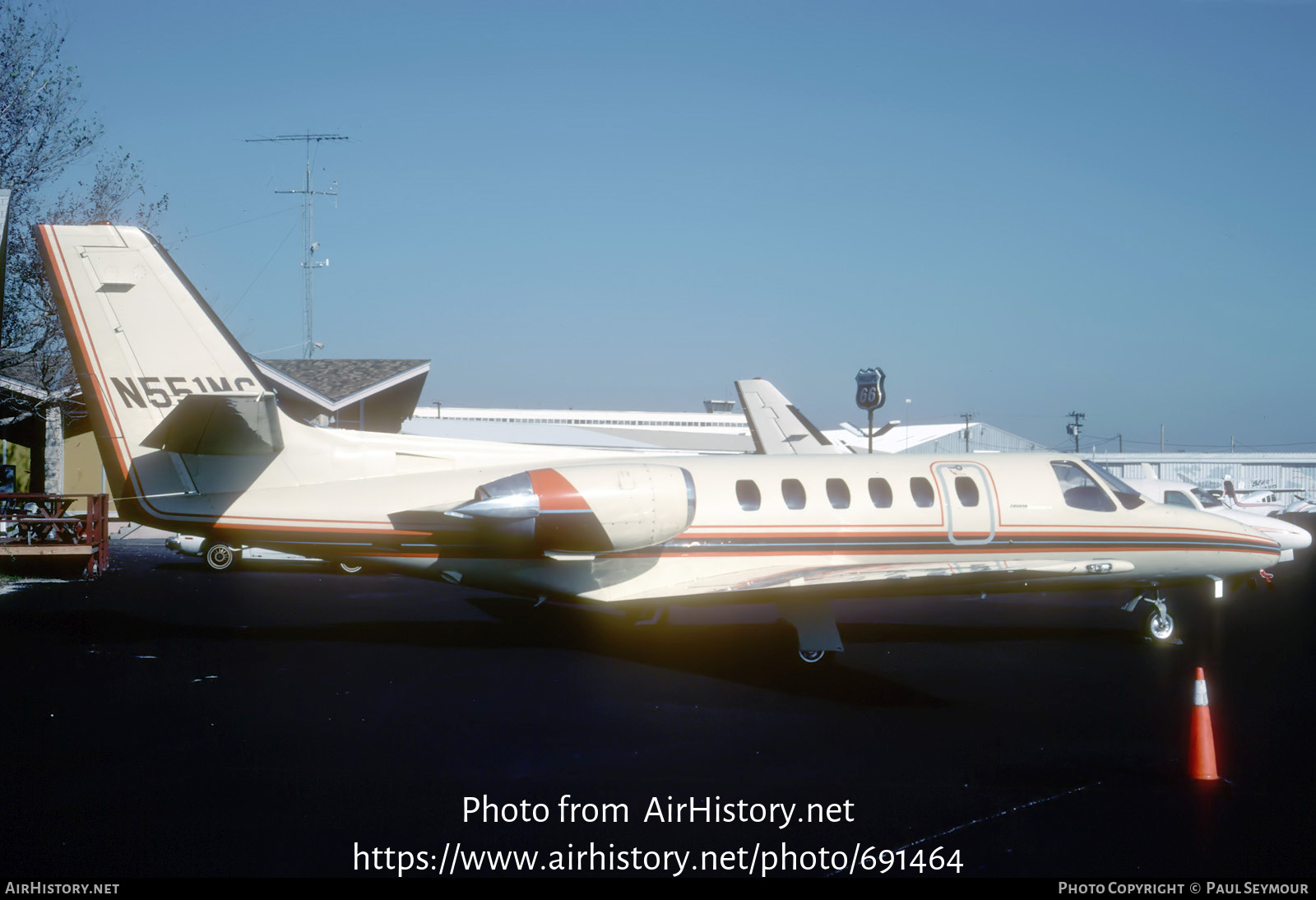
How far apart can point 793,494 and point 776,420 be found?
16.0 metres

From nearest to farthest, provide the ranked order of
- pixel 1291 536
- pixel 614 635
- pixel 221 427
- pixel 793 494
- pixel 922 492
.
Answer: pixel 221 427 → pixel 793 494 → pixel 922 492 → pixel 614 635 → pixel 1291 536

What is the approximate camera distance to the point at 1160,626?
41.3 ft

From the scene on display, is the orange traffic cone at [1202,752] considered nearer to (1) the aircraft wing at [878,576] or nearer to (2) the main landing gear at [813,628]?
(1) the aircraft wing at [878,576]

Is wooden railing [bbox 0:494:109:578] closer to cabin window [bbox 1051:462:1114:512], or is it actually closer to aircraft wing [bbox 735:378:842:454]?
aircraft wing [bbox 735:378:842:454]

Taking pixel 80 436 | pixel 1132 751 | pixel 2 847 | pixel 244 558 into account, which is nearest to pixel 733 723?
pixel 1132 751

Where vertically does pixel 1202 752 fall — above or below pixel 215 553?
above

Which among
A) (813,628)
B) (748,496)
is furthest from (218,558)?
(813,628)

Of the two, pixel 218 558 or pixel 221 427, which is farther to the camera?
pixel 218 558

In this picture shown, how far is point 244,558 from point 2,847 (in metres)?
20.9

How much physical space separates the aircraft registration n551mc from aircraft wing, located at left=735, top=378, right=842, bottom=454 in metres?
15.1

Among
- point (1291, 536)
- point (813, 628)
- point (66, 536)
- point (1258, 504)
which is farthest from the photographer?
point (1258, 504)

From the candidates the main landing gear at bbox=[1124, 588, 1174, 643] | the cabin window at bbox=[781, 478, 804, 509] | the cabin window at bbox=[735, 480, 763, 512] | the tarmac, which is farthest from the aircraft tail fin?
the main landing gear at bbox=[1124, 588, 1174, 643]

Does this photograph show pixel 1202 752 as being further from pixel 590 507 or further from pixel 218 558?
pixel 218 558

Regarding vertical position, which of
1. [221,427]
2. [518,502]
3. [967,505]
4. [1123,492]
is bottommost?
[967,505]
